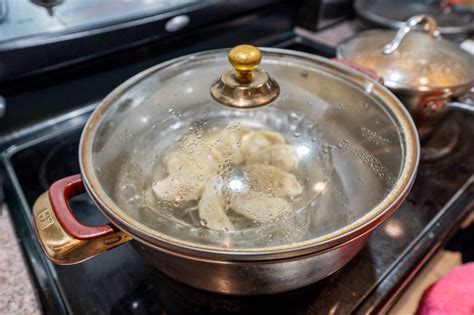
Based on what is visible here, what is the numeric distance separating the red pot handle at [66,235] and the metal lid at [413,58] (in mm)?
800

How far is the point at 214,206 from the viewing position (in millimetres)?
685

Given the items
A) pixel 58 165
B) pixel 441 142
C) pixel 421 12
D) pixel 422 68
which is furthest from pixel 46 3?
pixel 421 12

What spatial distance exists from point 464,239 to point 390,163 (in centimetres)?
53

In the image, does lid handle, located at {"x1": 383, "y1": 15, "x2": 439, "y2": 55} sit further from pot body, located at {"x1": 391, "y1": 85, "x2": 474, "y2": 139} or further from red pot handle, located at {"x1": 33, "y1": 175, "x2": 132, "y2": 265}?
red pot handle, located at {"x1": 33, "y1": 175, "x2": 132, "y2": 265}

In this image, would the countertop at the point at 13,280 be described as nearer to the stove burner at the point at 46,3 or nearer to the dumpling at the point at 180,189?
the dumpling at the point at 180,189

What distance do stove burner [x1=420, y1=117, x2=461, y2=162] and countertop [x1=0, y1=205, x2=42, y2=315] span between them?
3.39 feet

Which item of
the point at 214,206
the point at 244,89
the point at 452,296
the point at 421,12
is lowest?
the point at 452,296

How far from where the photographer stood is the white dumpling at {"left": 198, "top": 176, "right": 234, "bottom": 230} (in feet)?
2.20

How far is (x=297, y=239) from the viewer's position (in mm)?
621

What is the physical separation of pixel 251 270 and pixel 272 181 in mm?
185

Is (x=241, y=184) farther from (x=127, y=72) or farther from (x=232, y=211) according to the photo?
(x=127, y=72)

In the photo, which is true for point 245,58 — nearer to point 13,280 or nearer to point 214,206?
point 214,206

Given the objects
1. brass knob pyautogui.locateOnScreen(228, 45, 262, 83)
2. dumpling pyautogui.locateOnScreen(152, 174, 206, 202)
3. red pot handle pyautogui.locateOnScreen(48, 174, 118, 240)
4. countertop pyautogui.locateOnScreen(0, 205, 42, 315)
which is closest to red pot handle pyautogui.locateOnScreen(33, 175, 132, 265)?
red pot handle pyautogui.locateOnScreen(48, 174, 118, 240)

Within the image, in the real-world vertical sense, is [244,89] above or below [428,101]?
above
